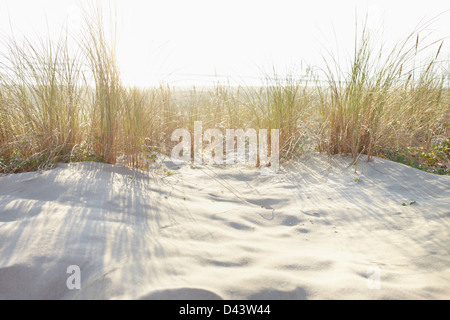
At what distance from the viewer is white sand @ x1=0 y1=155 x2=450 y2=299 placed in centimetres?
131

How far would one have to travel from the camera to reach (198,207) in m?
2.30

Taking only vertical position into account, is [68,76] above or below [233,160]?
above

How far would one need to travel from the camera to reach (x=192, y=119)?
4.23 metres

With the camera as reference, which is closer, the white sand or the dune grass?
the white sand

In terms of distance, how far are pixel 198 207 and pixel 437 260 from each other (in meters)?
1.39

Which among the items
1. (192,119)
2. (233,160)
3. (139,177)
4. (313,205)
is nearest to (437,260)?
(313,205)

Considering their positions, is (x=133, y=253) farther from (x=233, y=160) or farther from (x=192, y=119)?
(x=192, y=119)

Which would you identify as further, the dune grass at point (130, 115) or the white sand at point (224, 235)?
the dune grass at point (130, 115)

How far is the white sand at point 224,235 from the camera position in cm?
131

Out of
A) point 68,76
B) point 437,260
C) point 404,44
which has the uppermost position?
point 404,44

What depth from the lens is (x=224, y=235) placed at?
1.88 m
